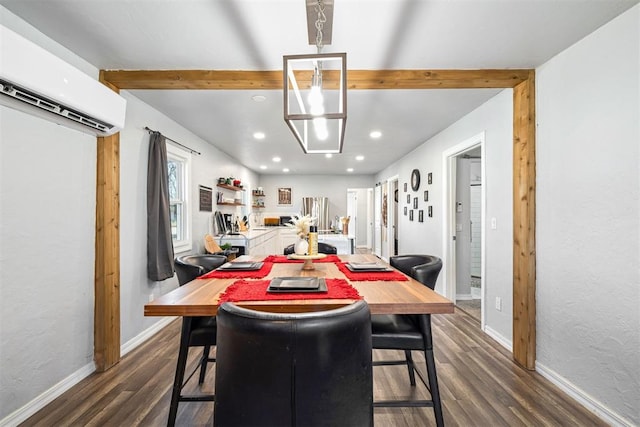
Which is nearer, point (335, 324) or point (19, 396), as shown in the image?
point (335, 324)

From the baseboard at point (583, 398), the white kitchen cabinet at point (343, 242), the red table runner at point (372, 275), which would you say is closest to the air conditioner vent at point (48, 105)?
the red table runner at point (372, 275)

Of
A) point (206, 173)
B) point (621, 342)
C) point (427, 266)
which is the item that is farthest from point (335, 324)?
point (206, 173)

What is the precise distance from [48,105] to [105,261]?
1.29 meters

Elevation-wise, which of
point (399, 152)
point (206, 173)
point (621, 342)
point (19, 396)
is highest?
point (399, 152)

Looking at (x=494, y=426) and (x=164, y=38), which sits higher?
(x=164, y=38)

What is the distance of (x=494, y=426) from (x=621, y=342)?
34.3 inches

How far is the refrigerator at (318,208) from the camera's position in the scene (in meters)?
8.65

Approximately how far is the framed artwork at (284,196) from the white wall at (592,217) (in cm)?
683

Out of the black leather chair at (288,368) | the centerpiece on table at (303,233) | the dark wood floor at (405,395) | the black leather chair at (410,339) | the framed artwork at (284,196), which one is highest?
the framed artwork at (284,196)

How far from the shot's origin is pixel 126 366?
2.44m

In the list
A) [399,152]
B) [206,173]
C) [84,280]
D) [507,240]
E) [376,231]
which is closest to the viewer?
[84,280]

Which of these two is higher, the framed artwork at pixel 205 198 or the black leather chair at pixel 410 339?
the framed artwork at pixel 205 198

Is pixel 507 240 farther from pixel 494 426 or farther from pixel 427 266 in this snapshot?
pixel 494 426

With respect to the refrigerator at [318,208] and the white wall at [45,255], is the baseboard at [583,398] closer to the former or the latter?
the white wall at [45,255]
